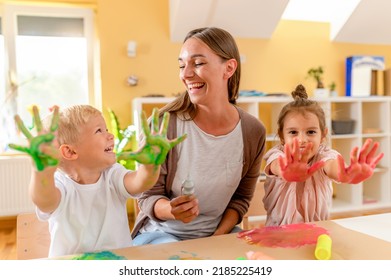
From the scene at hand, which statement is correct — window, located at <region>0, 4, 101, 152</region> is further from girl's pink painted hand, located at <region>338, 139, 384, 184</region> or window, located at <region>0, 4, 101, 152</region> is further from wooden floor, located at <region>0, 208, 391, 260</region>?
girl's pink painted hand, located at <region>338, 139, 384, 184</region>

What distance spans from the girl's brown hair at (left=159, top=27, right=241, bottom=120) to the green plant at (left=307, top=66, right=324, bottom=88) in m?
1.93

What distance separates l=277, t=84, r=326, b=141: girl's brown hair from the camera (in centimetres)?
94

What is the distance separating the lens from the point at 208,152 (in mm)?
1000

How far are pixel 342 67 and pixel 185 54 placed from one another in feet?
8.02

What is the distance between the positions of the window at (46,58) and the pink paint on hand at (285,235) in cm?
201

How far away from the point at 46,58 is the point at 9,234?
3.72ft

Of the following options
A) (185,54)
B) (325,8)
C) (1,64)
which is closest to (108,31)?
(1,64)

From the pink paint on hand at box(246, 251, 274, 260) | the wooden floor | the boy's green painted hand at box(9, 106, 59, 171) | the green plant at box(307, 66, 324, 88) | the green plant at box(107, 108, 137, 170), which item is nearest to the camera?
the boy's green painted hand at box(9, 106, 59, 171)

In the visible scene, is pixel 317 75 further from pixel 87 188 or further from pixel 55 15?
pixel 87 188

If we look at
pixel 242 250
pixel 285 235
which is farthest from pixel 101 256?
pixel 285 235

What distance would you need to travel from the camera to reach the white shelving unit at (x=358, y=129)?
8.33 feet

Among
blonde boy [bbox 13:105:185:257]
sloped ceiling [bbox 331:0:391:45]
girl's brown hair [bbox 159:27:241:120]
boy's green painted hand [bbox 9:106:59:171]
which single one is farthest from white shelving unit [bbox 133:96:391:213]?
boy's green painted hand [bbox 9:106:59:171]

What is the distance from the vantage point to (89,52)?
2.70 meters
